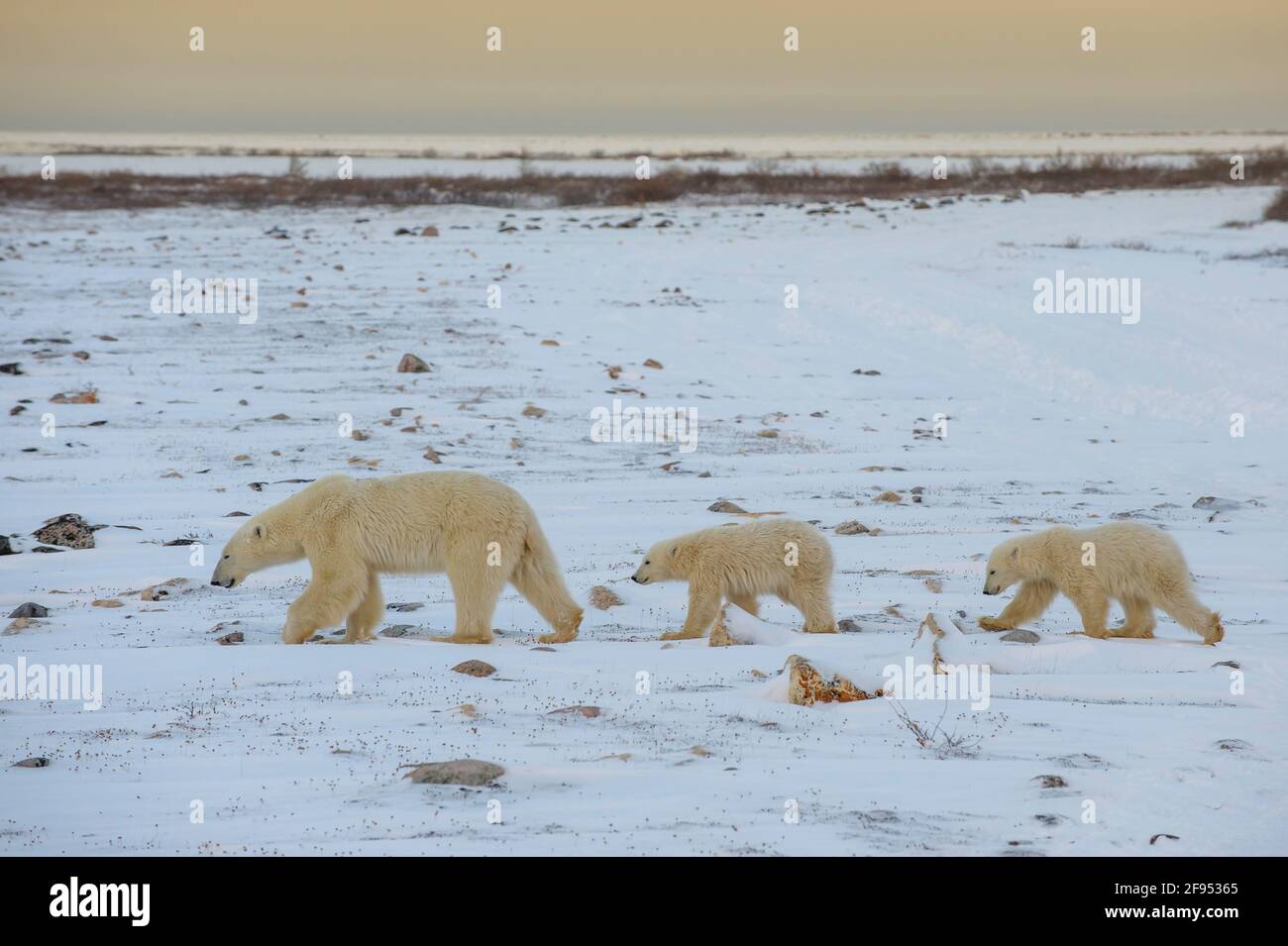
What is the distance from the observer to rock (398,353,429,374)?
2008 centimetres

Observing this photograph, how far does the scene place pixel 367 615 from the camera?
30.0 feet

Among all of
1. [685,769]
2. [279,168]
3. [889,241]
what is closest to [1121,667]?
[685,769]

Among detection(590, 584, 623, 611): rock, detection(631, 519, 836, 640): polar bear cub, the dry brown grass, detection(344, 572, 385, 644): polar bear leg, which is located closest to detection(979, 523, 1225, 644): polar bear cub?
detection(631, 519, 836, 640): polar bear cub

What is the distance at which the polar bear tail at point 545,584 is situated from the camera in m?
9.02

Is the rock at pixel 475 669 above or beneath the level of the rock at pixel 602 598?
above

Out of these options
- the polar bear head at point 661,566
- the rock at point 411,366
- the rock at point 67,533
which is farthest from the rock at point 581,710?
the rock at point 411,366

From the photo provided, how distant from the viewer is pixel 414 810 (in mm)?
5730

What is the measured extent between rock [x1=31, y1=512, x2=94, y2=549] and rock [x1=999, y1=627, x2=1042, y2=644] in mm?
7584

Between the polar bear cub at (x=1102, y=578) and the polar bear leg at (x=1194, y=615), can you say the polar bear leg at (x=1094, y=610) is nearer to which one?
the polar bear cub at (x=1102, y=578)

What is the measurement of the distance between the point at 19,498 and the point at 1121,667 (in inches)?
405

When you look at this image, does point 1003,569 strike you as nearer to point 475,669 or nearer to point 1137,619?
point 1137,619

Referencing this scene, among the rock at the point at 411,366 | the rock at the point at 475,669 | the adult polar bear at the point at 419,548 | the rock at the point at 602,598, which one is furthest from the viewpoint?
the rock at the point at 411,366

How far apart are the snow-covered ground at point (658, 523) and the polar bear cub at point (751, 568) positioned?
1.56 ft

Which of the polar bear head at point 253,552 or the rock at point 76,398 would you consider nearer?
the polar bear head at point 253,552
